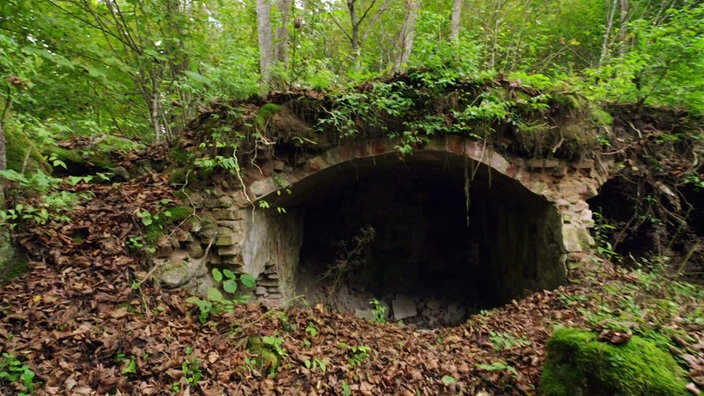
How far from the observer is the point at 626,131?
453 centimetres

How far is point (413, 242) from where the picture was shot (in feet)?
24.8

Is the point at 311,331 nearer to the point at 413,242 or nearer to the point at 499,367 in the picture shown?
the point at 499,367

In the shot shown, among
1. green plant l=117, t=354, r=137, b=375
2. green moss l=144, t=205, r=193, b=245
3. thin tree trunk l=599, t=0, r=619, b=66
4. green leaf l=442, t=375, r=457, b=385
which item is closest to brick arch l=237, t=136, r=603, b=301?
green moss l=144, t=205, r=193, b=245

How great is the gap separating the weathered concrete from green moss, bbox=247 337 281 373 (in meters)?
1.18

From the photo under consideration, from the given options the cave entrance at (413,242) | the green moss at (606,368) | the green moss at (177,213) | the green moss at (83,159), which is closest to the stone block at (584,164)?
the cave entrance at (413,242)

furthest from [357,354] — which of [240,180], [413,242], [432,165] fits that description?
[413,242]

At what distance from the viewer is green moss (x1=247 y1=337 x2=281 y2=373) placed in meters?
2.56

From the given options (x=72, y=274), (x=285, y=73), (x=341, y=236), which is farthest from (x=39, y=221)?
(x=341, y=236)

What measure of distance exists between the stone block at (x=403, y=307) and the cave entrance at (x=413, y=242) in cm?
2

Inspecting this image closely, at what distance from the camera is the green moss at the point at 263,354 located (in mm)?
2561

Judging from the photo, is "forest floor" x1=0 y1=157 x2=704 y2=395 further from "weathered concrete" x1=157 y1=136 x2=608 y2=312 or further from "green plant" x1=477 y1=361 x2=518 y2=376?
"weathered concrete" x1=157 y1=136 x2=608 y2=312

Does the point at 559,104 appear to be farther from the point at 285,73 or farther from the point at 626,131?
the point at 285,73

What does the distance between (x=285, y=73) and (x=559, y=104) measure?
11.6 feet

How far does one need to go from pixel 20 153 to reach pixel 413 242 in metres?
6.59
